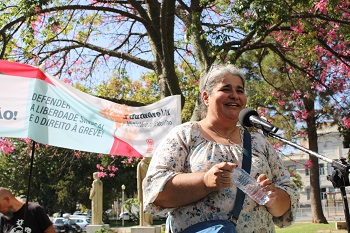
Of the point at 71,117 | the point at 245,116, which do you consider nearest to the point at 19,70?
the point at 71,117

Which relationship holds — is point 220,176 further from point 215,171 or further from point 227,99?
point 227,99

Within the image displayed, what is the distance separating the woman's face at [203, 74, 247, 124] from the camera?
2.82 meters

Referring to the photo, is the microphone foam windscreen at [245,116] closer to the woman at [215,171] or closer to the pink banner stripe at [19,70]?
the woman at [215,171]

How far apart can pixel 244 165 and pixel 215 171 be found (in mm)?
334

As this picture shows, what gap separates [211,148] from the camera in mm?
2703

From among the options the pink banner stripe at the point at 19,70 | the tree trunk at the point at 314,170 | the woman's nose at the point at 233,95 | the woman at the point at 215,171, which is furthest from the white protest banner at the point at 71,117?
the tree trunk at the point at 314,170

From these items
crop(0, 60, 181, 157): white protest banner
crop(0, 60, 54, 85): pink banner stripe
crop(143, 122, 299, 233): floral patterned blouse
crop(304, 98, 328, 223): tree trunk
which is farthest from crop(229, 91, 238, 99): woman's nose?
crop(304, 98, 328, 223): tree trunk

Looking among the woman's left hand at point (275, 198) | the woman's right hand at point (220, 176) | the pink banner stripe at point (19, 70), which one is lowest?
the woman's left hand at point (275, 198)

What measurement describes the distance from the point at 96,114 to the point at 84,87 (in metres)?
6.58

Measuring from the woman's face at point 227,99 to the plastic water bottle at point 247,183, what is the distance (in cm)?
42

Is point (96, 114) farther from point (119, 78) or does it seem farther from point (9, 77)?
point (119, 78)

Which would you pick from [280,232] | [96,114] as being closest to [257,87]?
A: [280,232]

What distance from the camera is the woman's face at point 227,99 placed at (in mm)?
2816

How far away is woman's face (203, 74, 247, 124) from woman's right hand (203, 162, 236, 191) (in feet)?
1.63
